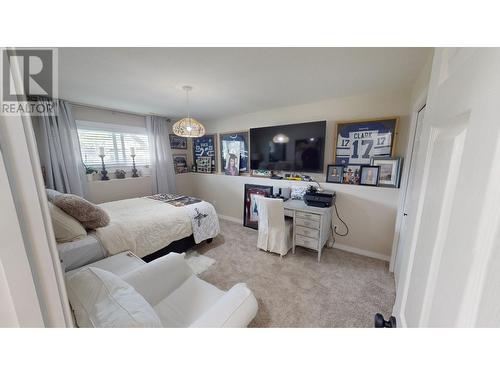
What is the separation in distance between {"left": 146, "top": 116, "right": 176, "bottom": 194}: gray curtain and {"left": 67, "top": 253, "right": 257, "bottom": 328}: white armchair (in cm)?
265

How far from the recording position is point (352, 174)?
95.8 inches

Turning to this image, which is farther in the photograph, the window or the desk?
the window

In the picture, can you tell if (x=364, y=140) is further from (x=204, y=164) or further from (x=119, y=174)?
(x=119, y=174)

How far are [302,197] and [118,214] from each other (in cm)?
253

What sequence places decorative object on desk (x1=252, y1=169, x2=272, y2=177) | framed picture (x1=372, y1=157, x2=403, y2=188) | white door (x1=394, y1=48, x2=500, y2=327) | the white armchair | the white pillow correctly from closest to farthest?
1. white door (x1=394, y1=48, x2=500, y2=327)
2. the white pillow
3. the white armchair
4. framed picture (x1=372, y1=157, x2=403, y2=188)
5. decorative object on desk (x1=252, y1=169, x2=272, y2=177)

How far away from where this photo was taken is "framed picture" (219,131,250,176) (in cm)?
342

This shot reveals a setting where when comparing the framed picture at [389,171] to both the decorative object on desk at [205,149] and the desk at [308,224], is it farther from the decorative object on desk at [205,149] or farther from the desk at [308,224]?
the decorative object on desk at [205,149]

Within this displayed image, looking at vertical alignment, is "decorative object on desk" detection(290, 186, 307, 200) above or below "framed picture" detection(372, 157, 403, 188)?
below

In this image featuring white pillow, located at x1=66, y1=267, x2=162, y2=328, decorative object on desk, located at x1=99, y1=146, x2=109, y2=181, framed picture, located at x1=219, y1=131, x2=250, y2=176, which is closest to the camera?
white pillow, located at x1=66, y1=267, x2=162, y2=328

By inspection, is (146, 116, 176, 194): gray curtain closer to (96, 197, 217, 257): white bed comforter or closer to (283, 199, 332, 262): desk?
(96, 197, 217, 257): white bed comforter

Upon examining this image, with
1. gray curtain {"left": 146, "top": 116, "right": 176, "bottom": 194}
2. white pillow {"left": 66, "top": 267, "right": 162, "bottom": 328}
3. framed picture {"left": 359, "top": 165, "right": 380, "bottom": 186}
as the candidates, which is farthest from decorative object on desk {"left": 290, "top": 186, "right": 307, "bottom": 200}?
gray curtain {"left": 146, "top": 116, "right": 176, "bottom": 194}
